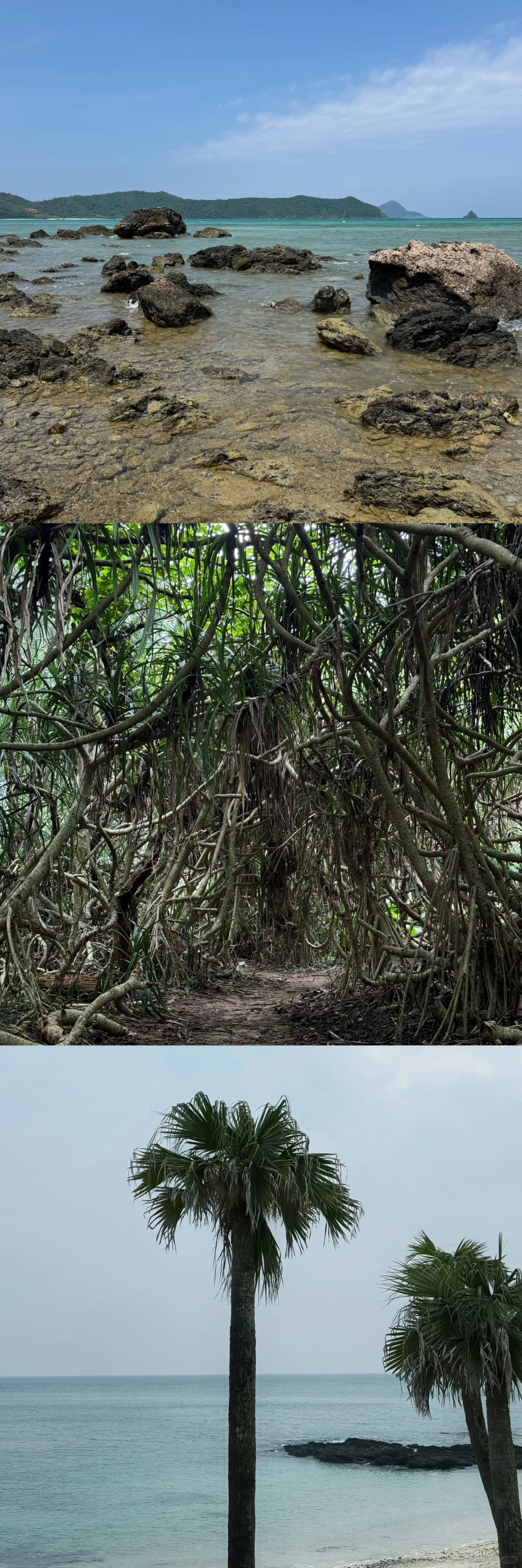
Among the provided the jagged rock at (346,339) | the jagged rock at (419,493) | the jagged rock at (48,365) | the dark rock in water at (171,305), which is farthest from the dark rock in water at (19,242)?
the jagged rock at (419,493)

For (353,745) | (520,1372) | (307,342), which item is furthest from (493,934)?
(520,1372)

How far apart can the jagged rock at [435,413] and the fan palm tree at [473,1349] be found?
253cm

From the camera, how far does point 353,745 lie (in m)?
1.83

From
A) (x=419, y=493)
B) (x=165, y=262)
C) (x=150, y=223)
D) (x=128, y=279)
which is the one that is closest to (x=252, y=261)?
(x=165, y=262)

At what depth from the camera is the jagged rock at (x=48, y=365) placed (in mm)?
1853

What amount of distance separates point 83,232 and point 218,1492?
16.4 feet

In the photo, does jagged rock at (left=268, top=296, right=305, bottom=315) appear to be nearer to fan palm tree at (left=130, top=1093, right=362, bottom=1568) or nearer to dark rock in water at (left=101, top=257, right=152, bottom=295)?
dark rock in water at (left=101, top=257, right=152, bottom=295)

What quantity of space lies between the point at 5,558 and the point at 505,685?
1096 mm

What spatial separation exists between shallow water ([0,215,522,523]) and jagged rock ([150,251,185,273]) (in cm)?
25

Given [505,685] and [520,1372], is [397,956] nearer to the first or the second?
[505,685]

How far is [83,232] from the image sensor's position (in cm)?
343

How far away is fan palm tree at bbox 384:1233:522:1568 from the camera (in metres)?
2.80

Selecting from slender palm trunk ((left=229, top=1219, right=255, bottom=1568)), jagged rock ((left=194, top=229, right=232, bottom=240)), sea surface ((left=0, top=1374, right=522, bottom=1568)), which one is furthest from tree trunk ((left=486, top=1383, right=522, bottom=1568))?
jagged rock ((left=194, top=229, right=232, bottom=240))

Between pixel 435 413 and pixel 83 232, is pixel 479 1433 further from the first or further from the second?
pixel 83 232
